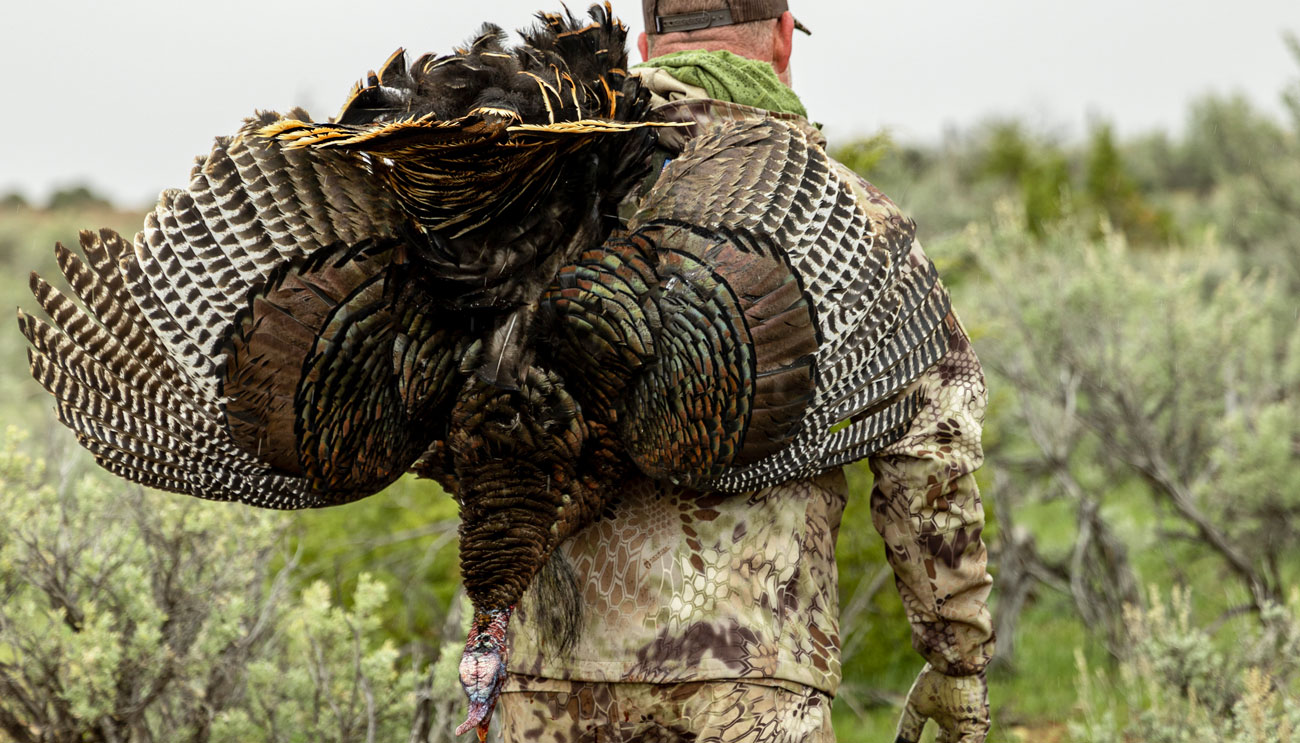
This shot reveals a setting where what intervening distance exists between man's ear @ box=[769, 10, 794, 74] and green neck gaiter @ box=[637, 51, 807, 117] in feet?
0.42

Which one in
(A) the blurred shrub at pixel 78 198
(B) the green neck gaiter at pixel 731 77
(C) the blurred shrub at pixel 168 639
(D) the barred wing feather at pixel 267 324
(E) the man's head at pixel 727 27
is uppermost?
(E) the man's head at pixel 727 27

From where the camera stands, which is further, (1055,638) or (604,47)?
(1055,638)

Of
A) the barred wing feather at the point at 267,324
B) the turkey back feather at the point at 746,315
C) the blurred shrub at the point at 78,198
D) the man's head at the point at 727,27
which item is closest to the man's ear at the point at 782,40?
the man's head at the point at 727,27

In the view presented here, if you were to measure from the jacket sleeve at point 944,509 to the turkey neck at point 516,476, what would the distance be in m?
0.61

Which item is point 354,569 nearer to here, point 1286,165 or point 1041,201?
point 1286,165

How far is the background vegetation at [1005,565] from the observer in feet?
12.8

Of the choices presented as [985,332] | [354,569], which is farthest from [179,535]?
[985,332]

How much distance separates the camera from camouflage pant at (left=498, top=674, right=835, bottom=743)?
227 cm

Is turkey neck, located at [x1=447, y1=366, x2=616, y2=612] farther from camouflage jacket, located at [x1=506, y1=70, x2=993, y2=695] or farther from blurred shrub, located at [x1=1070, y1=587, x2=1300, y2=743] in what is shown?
blurred shrub, located at [x1=1070, y1=587, x2=1300, y2=743]

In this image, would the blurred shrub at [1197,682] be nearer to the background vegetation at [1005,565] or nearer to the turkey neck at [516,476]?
the background vegetation at [1005,565]

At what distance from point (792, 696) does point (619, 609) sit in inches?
14.6

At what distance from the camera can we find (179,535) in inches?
164

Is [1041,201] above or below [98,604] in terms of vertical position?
below

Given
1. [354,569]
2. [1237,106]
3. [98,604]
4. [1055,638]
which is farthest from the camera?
[1237,106]
